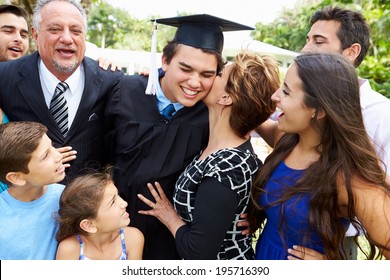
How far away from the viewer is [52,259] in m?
2.19

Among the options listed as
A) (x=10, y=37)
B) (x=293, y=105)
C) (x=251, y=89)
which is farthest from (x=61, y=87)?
(x=10, y=37)

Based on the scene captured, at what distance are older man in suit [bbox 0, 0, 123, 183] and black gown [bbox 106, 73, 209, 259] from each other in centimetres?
20

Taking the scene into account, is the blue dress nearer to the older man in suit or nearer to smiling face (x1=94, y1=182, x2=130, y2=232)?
smiling face (x1=94, y1=182, x2=130, y2=232)

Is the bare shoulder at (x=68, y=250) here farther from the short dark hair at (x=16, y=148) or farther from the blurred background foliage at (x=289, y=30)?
the blurred background foliage at (x=289, y=30)

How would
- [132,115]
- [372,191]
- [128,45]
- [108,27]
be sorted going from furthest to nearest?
[108,27]
[128,45]
[132,115]
[372,191]

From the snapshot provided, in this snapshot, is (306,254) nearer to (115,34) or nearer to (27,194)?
(27,194)

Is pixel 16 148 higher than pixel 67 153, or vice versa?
pixel 16 148

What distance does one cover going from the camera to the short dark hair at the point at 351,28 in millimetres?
3287

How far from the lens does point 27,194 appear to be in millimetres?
2184

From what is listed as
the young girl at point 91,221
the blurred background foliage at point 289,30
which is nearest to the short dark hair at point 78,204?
the young girl at point 91,221

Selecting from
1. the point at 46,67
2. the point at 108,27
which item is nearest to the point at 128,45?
the point at 108,27

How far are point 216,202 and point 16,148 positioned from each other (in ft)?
3.17

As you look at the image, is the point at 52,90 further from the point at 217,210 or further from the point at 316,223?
the point at 316,223

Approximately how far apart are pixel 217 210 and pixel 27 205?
91 cm
